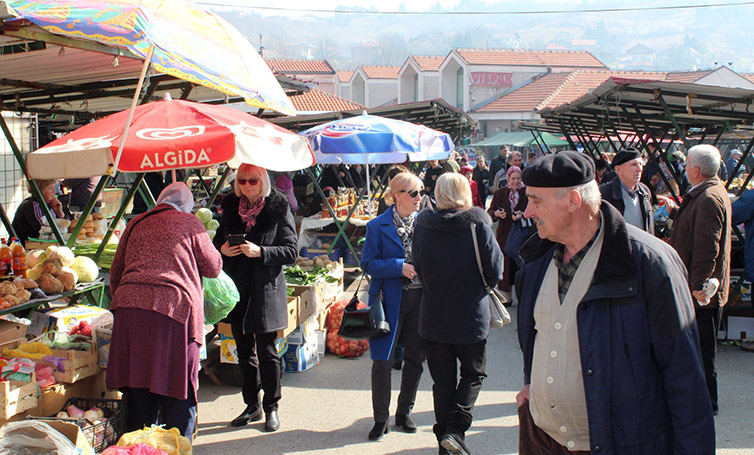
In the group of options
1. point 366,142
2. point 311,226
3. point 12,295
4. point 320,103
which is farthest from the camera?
point 320,103

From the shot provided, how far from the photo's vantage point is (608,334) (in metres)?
2.17

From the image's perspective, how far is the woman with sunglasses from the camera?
4555mm

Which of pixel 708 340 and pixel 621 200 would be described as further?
pixel 621 200

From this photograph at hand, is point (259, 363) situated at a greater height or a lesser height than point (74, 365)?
lesser

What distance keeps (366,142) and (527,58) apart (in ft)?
181

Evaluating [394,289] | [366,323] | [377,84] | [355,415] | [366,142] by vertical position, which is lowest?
[355,415]

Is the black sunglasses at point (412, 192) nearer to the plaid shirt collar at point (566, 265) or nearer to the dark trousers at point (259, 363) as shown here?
the dark trousers at point (259, 363)

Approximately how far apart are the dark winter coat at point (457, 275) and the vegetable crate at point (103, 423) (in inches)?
79.7

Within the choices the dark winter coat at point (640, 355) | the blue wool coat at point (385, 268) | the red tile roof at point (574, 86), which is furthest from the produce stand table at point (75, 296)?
the red tile roof at point (574, 86)

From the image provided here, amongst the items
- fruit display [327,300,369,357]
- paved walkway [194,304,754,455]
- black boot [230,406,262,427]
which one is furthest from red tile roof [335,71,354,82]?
black boot [230,406,262,427]

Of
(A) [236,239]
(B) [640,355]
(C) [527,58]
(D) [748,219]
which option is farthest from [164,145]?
(C) [527,58]

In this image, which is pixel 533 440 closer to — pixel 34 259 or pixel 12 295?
pixel 12 295

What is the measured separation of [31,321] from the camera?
4793mm

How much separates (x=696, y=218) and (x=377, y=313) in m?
2.55
